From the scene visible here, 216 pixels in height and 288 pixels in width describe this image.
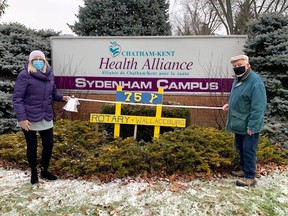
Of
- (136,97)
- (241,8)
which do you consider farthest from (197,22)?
(136,97)

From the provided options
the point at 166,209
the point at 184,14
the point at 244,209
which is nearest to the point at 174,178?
the point at 166,209

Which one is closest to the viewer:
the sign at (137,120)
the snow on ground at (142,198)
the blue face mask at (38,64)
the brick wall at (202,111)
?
the snow on ground at (142,198)

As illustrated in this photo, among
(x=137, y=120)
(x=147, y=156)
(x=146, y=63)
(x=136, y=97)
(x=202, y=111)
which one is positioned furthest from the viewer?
(x=146, y=63)

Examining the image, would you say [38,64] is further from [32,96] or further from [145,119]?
[145,119]

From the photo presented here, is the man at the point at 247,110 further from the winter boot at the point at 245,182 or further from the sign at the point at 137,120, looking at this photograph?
the sign at the point at 137,120

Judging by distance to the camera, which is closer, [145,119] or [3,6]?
[145,119]

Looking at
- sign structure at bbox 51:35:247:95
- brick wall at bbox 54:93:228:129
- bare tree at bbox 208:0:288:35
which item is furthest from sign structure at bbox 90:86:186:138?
bare tree at bbox 208:0:288:35

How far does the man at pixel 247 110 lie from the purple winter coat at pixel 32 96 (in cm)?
228

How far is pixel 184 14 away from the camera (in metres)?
31.7

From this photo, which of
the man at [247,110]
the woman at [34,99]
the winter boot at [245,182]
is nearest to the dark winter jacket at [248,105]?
the man at [247,110]

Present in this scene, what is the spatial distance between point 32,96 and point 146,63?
12.4 ft

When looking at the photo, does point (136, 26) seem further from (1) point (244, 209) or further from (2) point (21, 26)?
(1) point (244, 209)

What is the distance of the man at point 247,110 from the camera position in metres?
3.53

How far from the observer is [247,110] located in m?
3.68
